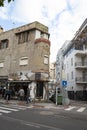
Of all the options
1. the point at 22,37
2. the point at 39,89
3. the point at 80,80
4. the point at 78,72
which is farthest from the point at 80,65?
the point at 39,89

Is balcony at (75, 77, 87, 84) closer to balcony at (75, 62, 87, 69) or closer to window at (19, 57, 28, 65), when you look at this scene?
balcony at (75, 62, 87, 69)

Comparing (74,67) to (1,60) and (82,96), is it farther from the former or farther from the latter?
(1,60)

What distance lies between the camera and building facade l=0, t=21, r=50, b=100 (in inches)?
975

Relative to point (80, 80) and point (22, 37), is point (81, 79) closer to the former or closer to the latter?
point (80, 80)

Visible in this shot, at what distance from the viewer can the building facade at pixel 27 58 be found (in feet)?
81.3

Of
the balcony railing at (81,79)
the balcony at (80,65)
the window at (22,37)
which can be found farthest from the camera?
the balcony railing at (81,79)

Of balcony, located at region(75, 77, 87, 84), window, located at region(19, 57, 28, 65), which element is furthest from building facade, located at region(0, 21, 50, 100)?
balcony, located at region(75, 77, 87, 84)

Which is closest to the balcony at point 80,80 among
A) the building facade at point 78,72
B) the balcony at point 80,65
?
the building facade at point 78,72

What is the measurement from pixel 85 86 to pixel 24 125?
31.8 meters

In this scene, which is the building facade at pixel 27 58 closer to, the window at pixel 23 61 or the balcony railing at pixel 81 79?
the window at pixel 23 61

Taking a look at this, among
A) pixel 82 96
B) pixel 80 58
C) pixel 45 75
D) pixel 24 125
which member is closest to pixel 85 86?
pixel 82 96

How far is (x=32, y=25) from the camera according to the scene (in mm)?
26469

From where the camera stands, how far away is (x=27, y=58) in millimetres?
26062

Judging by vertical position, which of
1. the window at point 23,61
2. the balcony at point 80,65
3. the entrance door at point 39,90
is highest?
the balcony at point 80,65
